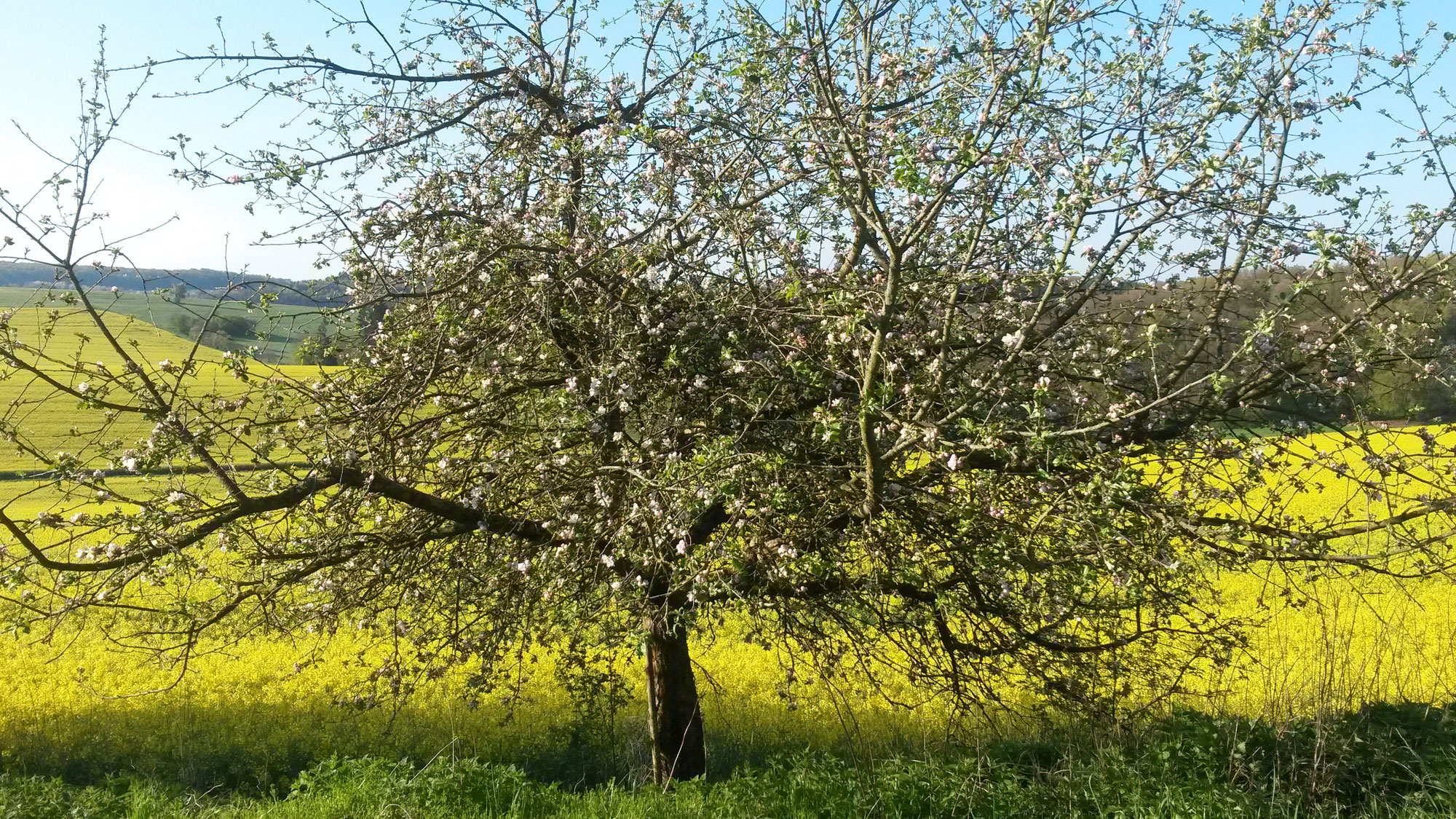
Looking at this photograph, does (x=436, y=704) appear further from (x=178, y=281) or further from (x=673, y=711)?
(x=178, y=281)

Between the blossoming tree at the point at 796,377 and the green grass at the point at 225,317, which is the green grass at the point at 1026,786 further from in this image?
the green grass at the point at 225,317

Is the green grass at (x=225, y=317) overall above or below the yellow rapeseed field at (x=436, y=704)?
above

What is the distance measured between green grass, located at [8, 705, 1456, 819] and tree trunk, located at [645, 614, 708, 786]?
0.83 metres

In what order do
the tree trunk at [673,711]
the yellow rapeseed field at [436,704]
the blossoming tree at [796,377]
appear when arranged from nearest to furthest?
the blossoming tree at [796,377] < the tree trunk at [673,711] < the yellow rapeseed field at [436,704]

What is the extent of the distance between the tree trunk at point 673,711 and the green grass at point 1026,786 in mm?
827

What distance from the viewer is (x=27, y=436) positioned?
446 cm

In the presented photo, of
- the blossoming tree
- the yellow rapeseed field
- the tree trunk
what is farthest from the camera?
the yellow rapeseed field

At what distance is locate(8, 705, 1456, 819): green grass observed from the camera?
16.1ft

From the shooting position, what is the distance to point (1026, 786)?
560 centimetres

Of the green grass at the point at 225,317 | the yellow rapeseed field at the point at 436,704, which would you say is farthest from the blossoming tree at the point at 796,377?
the yellow rapeseed field at the point at 436,704

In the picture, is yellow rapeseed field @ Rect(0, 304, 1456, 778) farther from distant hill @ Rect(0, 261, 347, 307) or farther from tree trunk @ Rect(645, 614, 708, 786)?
distant hill @ Rect(0, 261, 347, 307)

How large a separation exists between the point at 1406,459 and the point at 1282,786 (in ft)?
6.02

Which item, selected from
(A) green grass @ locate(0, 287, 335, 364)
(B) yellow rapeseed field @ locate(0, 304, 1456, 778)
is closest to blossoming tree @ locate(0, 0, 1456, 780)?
(A) green grass @ locate(0, 287, 335, 364)

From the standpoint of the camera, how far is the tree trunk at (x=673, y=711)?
266 inches
